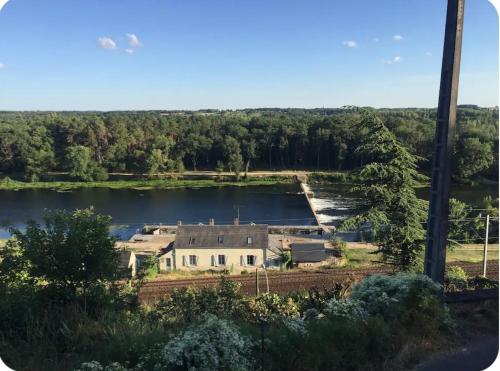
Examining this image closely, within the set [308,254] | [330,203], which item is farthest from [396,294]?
[330,203]

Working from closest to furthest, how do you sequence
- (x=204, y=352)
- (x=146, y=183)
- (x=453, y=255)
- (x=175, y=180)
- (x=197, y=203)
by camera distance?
(x=204, y=352) < (x=453, y=255) < (x=197, y=203) < (x=146, y=183) < (x=175, y=180)

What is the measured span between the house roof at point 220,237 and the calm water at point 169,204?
3.84 m

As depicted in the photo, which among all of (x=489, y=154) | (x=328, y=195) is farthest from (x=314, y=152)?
(x=489, y=154)

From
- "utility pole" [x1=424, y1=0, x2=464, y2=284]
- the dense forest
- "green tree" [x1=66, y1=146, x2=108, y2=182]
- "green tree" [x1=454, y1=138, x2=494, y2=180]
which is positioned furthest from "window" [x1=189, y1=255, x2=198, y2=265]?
"green tree" [x1=66, y1=146, x2=108, y2=182]

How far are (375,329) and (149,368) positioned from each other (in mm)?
963

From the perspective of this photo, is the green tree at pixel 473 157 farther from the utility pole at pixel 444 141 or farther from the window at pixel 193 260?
the utility pole at pixel 444 141

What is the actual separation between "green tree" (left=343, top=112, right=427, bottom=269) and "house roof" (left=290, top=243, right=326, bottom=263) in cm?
561

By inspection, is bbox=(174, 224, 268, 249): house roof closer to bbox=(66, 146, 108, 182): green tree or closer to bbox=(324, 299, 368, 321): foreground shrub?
bbox=(324, 299, 368, 321): foreground shrub

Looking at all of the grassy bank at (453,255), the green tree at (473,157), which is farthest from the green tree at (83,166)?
the green tree at (473,157)

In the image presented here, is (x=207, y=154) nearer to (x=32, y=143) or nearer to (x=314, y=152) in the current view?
(x=314, y=152)

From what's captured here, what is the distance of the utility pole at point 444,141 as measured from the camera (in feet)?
7.37

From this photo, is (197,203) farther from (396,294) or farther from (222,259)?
(396,294)

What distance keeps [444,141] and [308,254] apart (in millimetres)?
7832

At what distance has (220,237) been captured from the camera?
1024 centimetres
